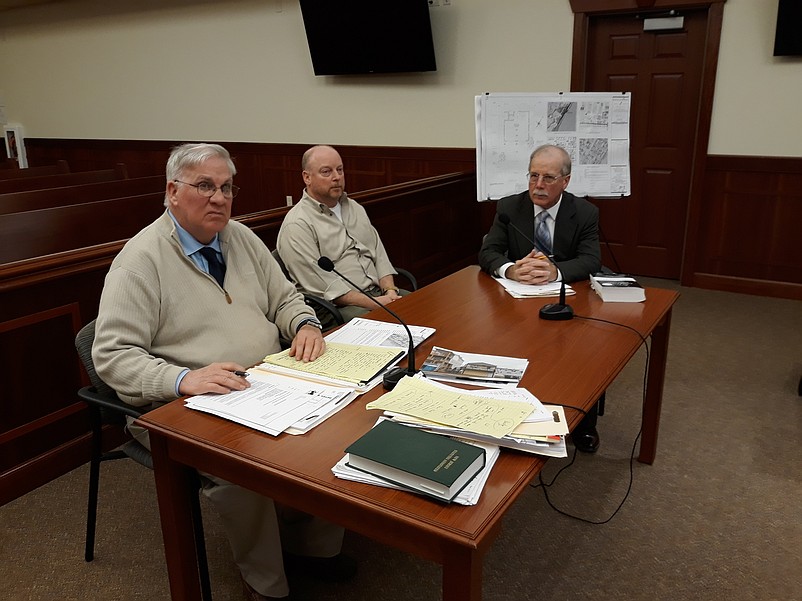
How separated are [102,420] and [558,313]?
4.78ft

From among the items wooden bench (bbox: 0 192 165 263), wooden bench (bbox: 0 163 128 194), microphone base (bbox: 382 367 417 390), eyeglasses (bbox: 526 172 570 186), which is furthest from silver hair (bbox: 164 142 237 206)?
wooden bench (bbox: 0 163 128 194)

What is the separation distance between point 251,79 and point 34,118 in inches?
157

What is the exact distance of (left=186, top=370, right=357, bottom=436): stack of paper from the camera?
55.8 inches

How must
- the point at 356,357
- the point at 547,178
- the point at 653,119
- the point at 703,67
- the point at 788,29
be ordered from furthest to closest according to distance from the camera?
the point at 653,119 < the point at 703,67 < the point at 788,29 < the point at 547,178 < the point at 356,357

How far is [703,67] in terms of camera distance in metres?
4.66

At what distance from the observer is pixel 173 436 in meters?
1.41

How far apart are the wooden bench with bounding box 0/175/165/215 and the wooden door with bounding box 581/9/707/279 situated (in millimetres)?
3284

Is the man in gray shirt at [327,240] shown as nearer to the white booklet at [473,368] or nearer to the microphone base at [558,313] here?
the microphone base at [558,313]

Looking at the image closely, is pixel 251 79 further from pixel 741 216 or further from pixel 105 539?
pixel 105 539

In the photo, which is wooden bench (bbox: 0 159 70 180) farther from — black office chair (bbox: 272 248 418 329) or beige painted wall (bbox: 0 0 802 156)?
black office chair (bbox: 272 248 418 329)

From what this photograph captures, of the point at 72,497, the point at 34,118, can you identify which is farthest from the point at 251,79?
the point at 72,497

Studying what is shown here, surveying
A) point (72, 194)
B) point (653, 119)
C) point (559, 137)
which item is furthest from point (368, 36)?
point (72, 194)

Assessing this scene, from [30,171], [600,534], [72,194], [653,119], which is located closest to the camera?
[600,534]

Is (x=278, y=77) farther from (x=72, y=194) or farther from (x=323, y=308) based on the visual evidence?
(x=323, y=308)
